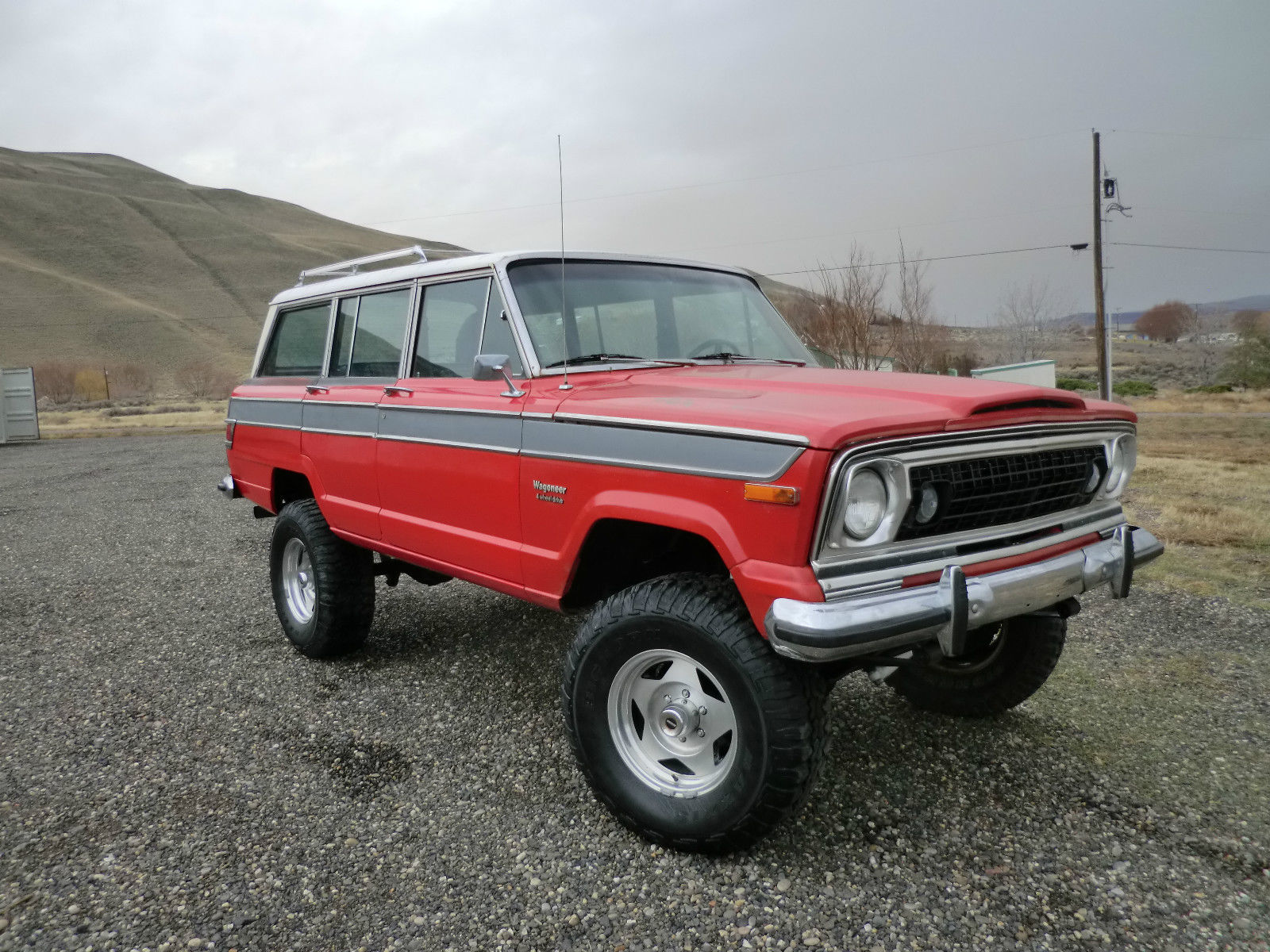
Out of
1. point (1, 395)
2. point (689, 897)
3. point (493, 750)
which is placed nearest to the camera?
point (689, 897)

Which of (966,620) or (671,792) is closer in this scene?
(966,620)

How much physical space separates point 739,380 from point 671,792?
4.72 ft

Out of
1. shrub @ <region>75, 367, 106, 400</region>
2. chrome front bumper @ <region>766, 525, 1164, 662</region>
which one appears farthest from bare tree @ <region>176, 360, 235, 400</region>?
chrome front bumper @ <region>766, 525, 1164, 662</region>

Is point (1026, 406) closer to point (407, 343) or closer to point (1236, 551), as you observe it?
point (407, 343)

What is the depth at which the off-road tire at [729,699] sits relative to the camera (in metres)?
2.46

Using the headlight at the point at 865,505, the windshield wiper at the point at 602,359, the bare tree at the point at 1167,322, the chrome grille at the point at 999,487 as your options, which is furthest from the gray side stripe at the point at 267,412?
the bare tree at the point at 1167,322

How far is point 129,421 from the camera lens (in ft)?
105

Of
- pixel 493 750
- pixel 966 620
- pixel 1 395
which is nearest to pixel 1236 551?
pixel 966 620

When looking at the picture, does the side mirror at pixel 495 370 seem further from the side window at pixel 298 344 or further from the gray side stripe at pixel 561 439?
the side window at pixel 298 344

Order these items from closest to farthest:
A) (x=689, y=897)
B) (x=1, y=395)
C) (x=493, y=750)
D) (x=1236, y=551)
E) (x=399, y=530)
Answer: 1. (x=689, y=897)
2. (x=493, y=750)
3. (x=399, y=530)
4. (x=1236, y=551)
5. (x=1, y=395)

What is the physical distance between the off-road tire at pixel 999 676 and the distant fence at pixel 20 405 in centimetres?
2542

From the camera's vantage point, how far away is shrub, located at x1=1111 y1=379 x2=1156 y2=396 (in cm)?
3753

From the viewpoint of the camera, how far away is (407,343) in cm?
400

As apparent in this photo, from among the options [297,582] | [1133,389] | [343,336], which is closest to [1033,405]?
[343,336]
